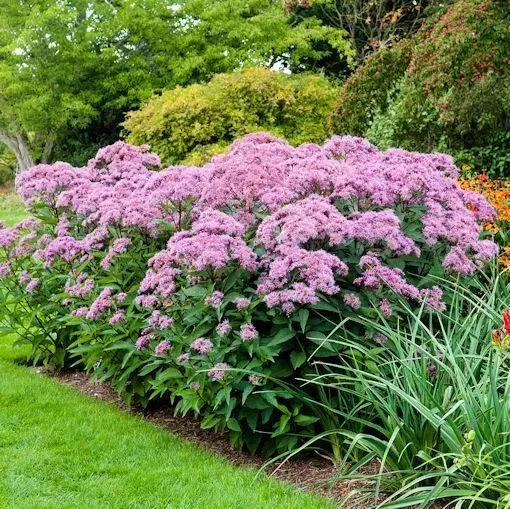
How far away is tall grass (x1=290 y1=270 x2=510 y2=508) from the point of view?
2754 millimetres

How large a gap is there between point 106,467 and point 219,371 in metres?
0.78

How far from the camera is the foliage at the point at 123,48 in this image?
18953 mm

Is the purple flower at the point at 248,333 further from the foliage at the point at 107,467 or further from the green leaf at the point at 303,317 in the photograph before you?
the foliage at the point at 107,467

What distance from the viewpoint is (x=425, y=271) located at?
4105 mm

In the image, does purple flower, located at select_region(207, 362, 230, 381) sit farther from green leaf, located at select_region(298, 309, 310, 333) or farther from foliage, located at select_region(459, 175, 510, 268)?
foliage, located at select_region(459, 175, 510, 268)

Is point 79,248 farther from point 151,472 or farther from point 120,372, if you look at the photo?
point 151,472

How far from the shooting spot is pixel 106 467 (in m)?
3.57

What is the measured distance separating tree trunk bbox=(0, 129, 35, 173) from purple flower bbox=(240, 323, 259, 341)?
73.3 ft

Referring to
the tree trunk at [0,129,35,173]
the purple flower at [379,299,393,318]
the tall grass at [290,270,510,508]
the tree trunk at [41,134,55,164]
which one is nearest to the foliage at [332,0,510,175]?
the tall grass at [290,270,510,508]

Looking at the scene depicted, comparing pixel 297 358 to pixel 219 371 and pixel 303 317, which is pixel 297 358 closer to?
pixel 303 317

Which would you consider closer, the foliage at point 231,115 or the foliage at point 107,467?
the foliage at point 107,467

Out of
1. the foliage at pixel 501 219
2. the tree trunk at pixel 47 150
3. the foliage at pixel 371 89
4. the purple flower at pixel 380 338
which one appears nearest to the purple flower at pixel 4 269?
the purple flower at pixel 380 338

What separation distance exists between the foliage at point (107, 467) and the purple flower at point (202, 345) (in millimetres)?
587

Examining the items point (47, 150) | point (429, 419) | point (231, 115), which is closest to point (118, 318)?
point (429, 419)
